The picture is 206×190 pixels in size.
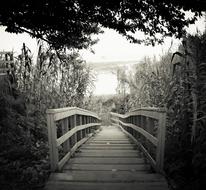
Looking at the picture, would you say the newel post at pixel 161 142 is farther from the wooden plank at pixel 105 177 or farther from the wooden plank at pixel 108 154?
the wooden plank at pixel 108 154

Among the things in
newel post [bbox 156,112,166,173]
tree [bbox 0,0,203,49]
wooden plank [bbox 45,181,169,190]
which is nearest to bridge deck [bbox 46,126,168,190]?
wooden plank [bbox 45,181,169,190]

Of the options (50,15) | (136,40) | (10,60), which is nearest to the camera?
(50,15)

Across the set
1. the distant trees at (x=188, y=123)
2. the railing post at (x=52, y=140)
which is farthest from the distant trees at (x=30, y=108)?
the distant trees at (x=188, y=123)

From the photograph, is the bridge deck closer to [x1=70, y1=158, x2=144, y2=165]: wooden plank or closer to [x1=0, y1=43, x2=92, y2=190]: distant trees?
[x1=70, y1=158, x2=144, y2=165]: wooden plank

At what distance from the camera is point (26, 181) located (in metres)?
2.80

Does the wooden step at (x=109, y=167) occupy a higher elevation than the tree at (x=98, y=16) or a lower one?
lower

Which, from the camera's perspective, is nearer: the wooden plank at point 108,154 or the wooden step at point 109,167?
the wooden step at point 109,167

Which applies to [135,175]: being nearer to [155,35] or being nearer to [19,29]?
[155,35]

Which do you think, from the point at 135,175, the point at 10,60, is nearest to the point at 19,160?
the point at 135,175

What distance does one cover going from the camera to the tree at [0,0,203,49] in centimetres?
264

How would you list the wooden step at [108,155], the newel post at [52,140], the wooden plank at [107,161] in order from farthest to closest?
the wooden step at [108,155] < the wooden plank at [107,161] < the newel post at [52,140]

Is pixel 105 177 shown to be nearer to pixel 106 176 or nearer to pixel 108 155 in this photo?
pixel 106 176

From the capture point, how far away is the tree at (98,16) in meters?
2.64

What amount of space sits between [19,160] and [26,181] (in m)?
0.64
